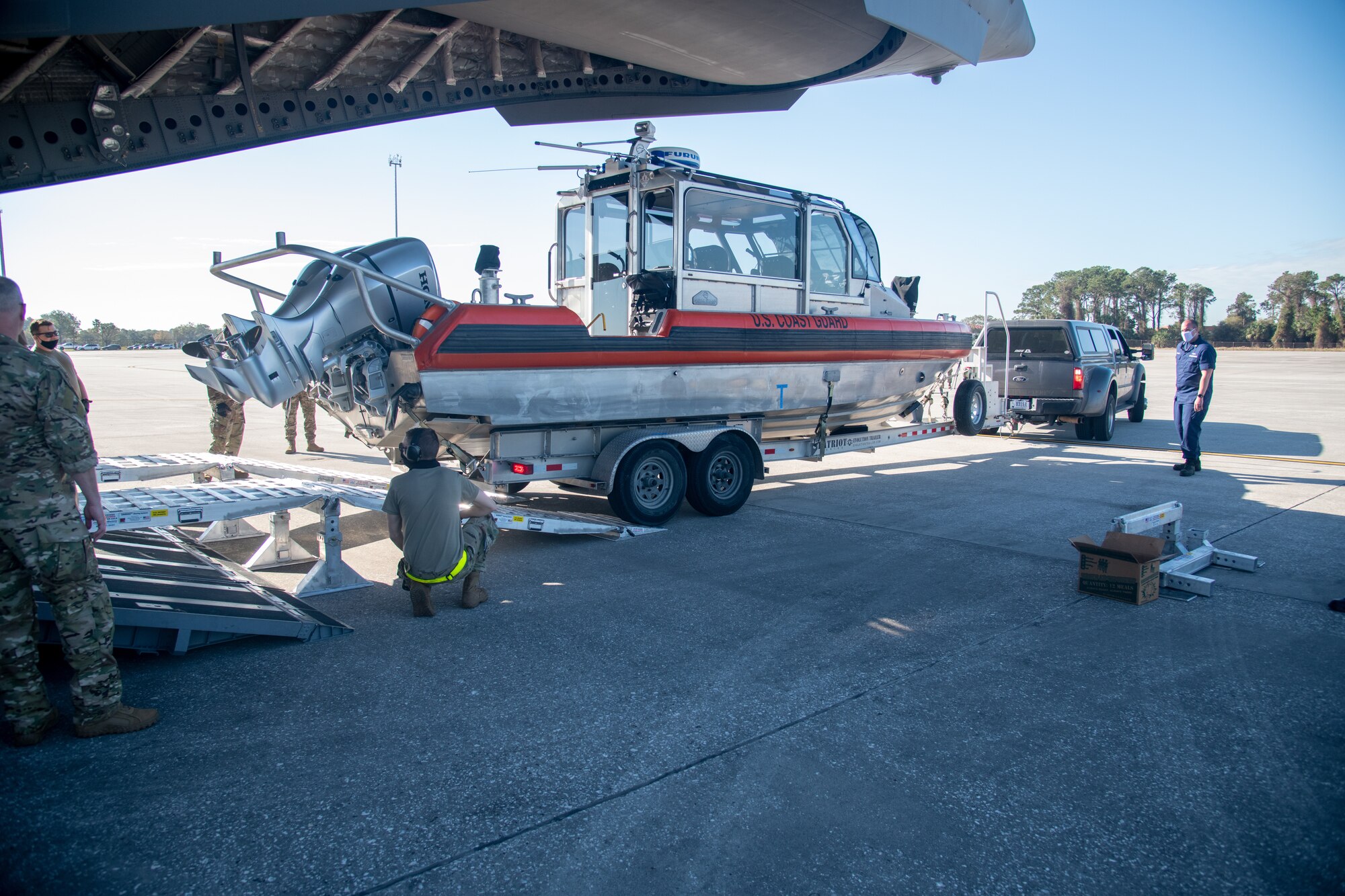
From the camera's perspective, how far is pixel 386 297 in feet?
19.1

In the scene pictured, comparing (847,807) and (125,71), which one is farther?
(125,71)

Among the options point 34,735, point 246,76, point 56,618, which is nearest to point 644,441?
point 246,76

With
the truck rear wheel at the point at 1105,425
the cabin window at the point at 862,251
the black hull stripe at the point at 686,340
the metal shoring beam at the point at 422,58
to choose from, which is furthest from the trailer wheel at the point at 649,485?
the truck rear wheel at the point at 1105,425

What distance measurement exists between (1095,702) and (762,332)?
449 cm

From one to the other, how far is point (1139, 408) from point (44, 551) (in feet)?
57.0

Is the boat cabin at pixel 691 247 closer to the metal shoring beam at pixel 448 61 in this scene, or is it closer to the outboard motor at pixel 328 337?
the metal shoring beam at pixel 448 61

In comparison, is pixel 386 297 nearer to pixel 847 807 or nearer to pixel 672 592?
pixel 672 592

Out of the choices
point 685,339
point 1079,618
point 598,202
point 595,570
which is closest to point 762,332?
point 685,339

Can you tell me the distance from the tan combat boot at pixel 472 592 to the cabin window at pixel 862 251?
18.0ft

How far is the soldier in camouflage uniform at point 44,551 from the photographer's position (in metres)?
2.98

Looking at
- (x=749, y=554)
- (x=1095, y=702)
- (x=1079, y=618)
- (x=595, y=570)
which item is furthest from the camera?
(x=749, y=554)

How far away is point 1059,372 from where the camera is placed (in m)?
12.4

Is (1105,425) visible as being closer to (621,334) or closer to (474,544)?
(621,334)

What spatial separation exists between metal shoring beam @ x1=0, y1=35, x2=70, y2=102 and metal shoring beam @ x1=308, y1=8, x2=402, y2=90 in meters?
1.99
